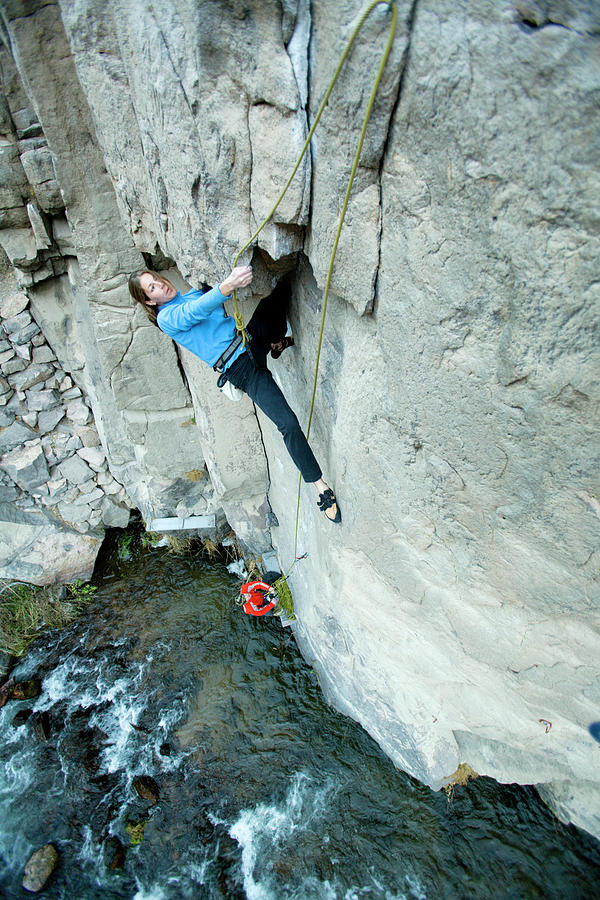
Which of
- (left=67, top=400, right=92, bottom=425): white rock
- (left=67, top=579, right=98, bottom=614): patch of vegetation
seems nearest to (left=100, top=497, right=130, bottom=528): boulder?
(left=67, top=579, right=98, bottom=614): patch of vegetation

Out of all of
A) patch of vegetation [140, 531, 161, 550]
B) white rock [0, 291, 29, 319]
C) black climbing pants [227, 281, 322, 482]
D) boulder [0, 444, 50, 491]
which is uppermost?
black climbing pants [227, 281, 322, 482]

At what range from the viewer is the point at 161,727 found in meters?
3.98

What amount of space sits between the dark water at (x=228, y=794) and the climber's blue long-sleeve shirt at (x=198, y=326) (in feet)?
9.25

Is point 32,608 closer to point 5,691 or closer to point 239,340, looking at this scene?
point 5,691

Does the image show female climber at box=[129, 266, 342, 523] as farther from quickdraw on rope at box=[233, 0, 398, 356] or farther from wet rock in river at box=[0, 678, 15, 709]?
wet rock in river at box=[0, 678, 15, 709]

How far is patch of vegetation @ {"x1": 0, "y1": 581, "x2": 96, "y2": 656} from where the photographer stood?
479 centimetres

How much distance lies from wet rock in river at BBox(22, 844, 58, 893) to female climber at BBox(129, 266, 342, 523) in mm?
3038

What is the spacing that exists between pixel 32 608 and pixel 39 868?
88.1 inches

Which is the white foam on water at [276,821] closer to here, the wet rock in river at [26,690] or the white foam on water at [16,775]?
the white foam on water at [16,775]

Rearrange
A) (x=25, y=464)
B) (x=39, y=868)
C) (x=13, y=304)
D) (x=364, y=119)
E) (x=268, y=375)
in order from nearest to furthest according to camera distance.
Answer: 1. (x=364, y=119)
2. (x=268, y=375)
3. (x=39, y=868)
4. (x=13, y=304)
5. (x=25, y=464)

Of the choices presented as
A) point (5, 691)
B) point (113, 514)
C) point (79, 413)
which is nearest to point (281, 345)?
point (79, 413)

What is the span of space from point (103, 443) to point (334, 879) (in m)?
4.03

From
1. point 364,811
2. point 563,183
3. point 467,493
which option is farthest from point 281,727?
point 563,183

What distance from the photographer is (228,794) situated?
3529 mm
